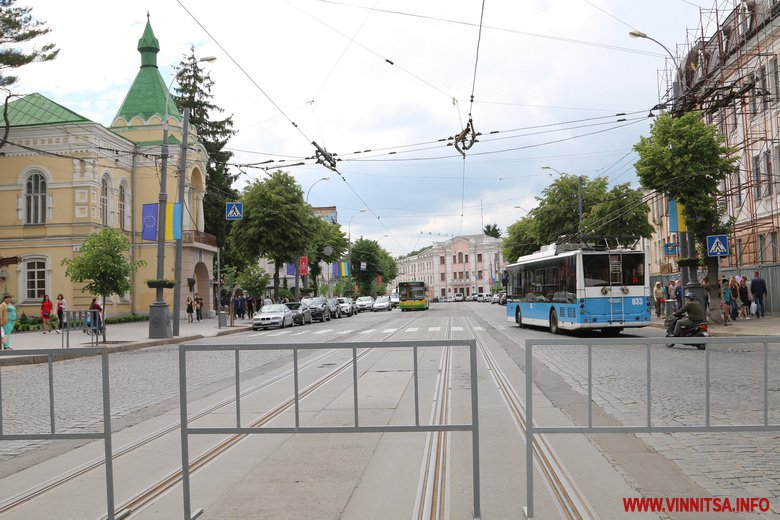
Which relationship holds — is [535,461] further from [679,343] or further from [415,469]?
[679,343]

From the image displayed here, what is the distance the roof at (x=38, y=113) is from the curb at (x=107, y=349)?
17380mm

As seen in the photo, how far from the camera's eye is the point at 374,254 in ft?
324

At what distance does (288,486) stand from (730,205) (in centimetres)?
3443

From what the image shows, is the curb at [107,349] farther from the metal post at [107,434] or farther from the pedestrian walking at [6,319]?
the pedestrian walking at [6,319]

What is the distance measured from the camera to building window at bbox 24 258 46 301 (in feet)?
131

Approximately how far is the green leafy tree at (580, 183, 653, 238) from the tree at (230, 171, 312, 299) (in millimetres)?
18528

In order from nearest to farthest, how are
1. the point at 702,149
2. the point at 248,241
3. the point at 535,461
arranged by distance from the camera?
the point at 535,461
the point at 702,149
the point at 248,241

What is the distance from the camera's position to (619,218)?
4097 centimetres

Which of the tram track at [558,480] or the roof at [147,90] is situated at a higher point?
the roof at [147,90]

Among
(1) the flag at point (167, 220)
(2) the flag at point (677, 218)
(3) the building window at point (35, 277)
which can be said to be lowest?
(3) the building window at point (35, 277)

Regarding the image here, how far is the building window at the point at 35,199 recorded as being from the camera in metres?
40.1

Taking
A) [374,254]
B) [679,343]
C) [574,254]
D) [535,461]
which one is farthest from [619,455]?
[374,254]

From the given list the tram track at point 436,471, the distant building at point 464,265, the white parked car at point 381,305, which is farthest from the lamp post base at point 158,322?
the distant building at point 464,265

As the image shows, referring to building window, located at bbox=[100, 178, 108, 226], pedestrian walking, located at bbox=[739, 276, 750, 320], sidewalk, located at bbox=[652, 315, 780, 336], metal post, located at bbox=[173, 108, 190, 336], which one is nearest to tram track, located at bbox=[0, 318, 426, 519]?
sidewalk, located at bbox=[652, 315, 780, 336]
